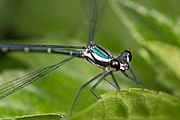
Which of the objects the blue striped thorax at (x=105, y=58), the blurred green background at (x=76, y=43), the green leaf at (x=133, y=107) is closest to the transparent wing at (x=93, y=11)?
the blurred green background at (x=76, y=43)

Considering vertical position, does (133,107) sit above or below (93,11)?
below

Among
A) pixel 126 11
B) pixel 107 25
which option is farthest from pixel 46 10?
pixel 126 11

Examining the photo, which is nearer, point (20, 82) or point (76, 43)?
point (20, 82)

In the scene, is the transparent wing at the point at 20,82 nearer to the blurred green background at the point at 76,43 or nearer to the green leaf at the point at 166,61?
the blurred green background at the point at 76,43

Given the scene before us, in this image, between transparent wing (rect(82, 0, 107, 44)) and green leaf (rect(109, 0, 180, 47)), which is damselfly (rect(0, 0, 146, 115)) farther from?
green leaf (rect(109, 0, 180, 47))

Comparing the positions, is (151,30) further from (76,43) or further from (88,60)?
(76,43)

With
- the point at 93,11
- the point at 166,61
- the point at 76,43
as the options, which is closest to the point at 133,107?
the point at 166,61
